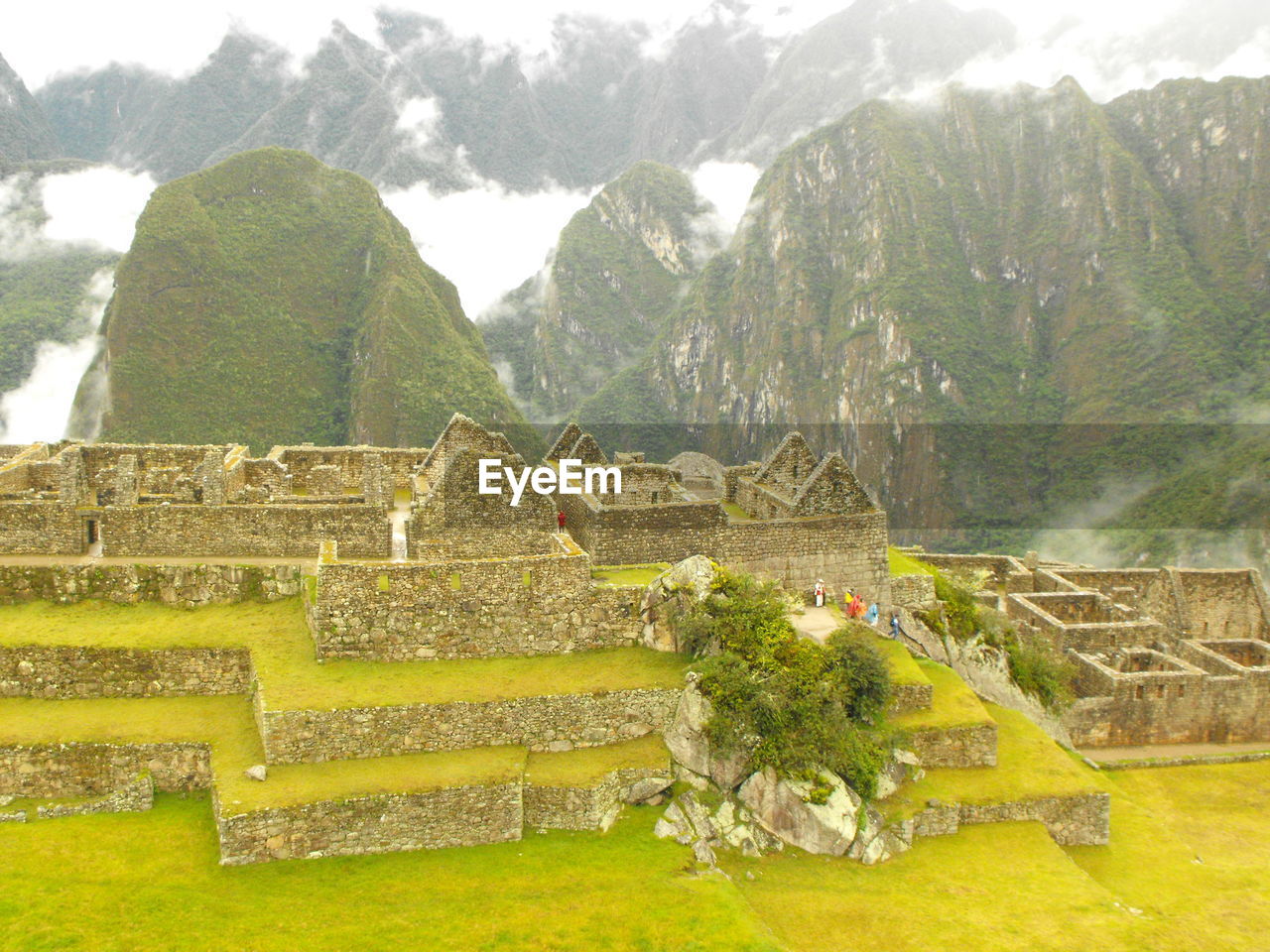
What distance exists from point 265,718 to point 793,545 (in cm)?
1011

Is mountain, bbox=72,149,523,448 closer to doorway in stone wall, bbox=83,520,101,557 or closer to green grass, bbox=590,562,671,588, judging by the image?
doorway in stone wall, bbox=83,520,101,557

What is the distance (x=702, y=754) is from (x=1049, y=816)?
6.10m

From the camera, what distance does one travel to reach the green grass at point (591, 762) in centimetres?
1241

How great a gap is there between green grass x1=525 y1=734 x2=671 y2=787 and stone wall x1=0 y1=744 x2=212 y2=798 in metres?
4.28

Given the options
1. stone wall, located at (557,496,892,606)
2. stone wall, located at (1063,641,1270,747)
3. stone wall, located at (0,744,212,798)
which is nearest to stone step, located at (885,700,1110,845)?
stone wall, located at (557,496,892,606)

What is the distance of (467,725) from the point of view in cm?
1270

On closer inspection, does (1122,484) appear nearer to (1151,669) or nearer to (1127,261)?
(1127,261)

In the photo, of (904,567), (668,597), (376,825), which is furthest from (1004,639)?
(376,825)

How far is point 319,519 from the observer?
1630 centimetres

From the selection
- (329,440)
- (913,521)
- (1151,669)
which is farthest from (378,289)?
→ (1151,669)

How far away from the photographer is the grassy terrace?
12688 mm

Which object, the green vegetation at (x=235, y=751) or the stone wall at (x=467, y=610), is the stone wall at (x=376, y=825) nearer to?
the green vegetation at (x=235, y=751)

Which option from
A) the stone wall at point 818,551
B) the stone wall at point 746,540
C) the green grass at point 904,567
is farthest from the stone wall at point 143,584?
the green grass at point 904,567

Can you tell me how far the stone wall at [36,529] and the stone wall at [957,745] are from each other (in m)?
14.6
